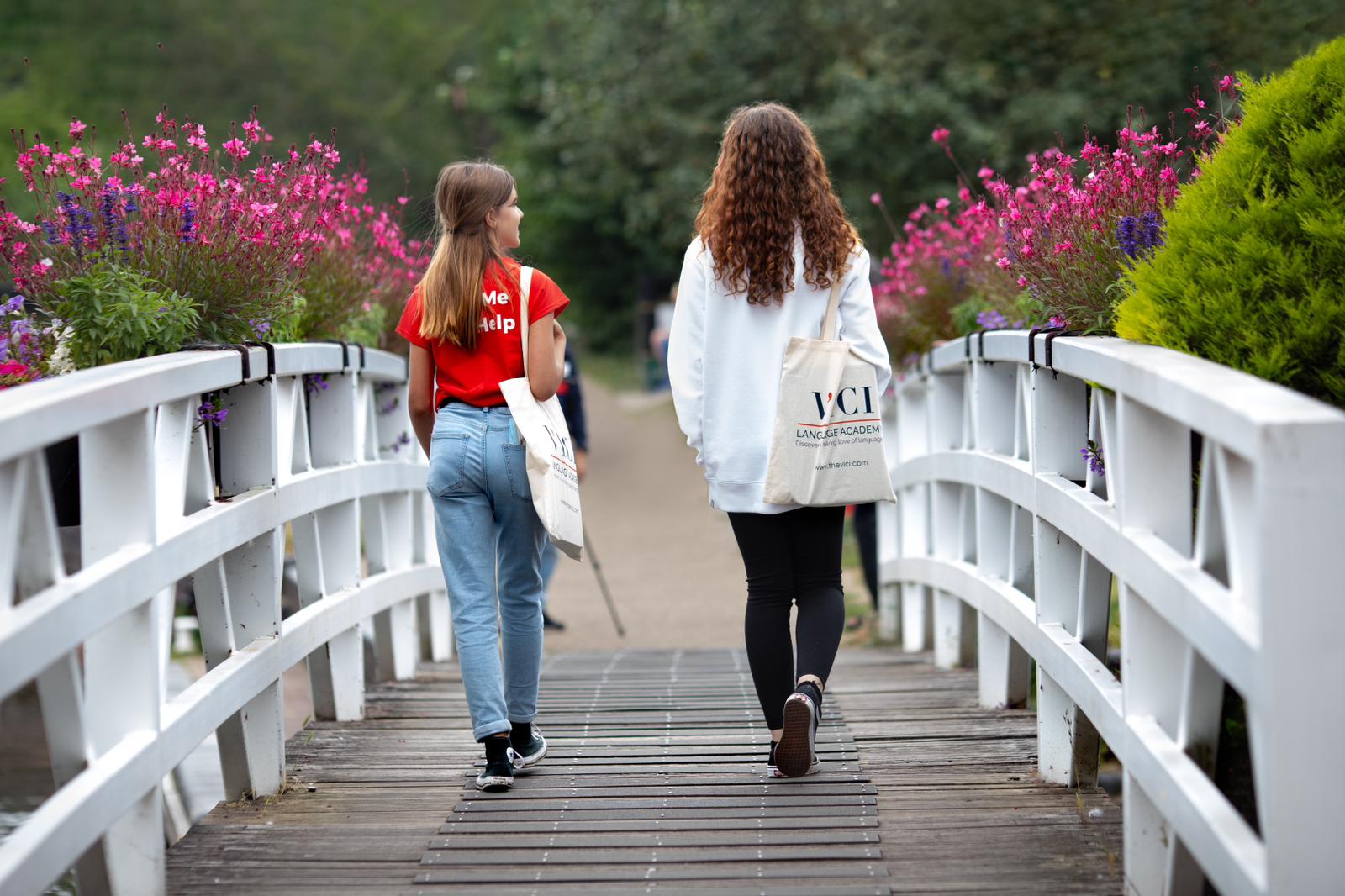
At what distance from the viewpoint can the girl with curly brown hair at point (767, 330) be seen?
414 cm

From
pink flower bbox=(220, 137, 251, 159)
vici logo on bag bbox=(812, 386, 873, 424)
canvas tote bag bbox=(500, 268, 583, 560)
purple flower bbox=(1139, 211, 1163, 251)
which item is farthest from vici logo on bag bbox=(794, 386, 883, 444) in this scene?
pink flower bbox=(220, 137, 251, 159)

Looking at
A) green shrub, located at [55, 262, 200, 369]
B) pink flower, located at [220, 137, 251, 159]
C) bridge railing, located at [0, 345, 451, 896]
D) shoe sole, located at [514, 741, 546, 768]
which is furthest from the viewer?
pink flower, located at [220, 137, 251, 159]

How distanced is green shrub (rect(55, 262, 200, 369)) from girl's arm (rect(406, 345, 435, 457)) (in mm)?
643

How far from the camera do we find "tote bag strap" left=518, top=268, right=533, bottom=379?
4227 millimetres

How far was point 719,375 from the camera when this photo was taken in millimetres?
4188

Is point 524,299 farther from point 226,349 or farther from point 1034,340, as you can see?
point 1034,340

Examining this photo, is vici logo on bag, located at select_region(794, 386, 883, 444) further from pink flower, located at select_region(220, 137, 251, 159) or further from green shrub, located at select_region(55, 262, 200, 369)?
pink flower, located at select_region(220, 137, 251, 159)

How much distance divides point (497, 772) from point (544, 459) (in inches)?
35.1

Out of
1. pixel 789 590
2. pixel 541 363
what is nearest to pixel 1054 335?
pixel 789 590

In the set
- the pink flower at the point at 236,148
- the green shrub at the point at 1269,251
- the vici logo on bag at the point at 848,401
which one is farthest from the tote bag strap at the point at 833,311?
the pink flower at the point at 236,148

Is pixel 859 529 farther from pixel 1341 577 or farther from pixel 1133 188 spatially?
pixel 1341 577

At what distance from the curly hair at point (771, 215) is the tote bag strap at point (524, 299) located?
19.9 inches

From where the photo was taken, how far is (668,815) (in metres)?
3.91

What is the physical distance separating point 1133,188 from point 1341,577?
7.68 feet
